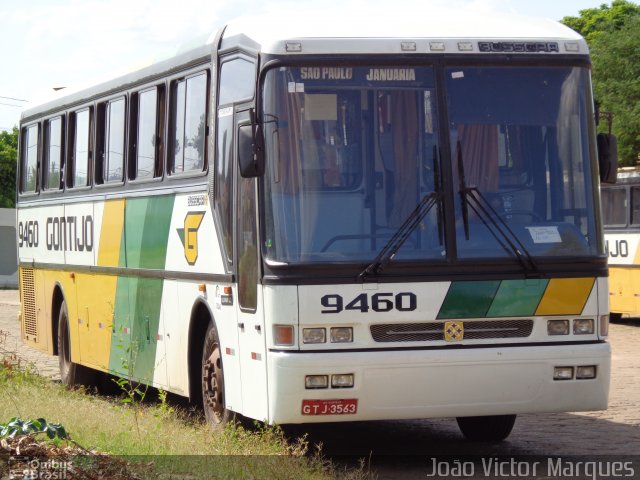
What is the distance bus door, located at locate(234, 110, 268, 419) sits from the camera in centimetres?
1035

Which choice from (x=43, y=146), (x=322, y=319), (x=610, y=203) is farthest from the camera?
(x=610, y=203)

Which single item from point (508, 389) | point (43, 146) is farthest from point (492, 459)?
point (43, 146)

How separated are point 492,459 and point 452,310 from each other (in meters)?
1.51

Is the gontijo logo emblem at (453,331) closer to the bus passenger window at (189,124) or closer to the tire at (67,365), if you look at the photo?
the bus passenger window at (189,124)

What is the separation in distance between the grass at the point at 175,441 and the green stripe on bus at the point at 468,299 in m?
1.32

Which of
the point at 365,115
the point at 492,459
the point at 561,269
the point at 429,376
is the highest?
the point at 365,115

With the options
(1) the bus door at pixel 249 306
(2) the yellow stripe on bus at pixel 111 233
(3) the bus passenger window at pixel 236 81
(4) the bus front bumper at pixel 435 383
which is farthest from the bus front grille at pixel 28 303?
(4) the bus front bumper at pixel 435 383

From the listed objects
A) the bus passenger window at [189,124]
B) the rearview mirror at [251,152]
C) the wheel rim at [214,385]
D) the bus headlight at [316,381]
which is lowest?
the wheel rim at [214,385]

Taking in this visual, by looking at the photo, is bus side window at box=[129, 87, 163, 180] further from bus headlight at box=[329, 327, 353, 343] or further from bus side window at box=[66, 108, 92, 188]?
bus headlight at box=[329, 327, 353, 343]

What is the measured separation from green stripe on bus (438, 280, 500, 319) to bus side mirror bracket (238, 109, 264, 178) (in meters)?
1.61

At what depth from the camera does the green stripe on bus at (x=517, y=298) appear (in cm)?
1030

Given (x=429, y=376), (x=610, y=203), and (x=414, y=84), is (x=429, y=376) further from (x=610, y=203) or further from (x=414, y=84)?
(x=610, y=203)

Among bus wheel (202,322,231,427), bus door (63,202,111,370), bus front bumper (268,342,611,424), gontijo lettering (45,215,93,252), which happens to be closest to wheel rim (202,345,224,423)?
bus wheel (202,322,231,427)

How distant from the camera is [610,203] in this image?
1140 inches
